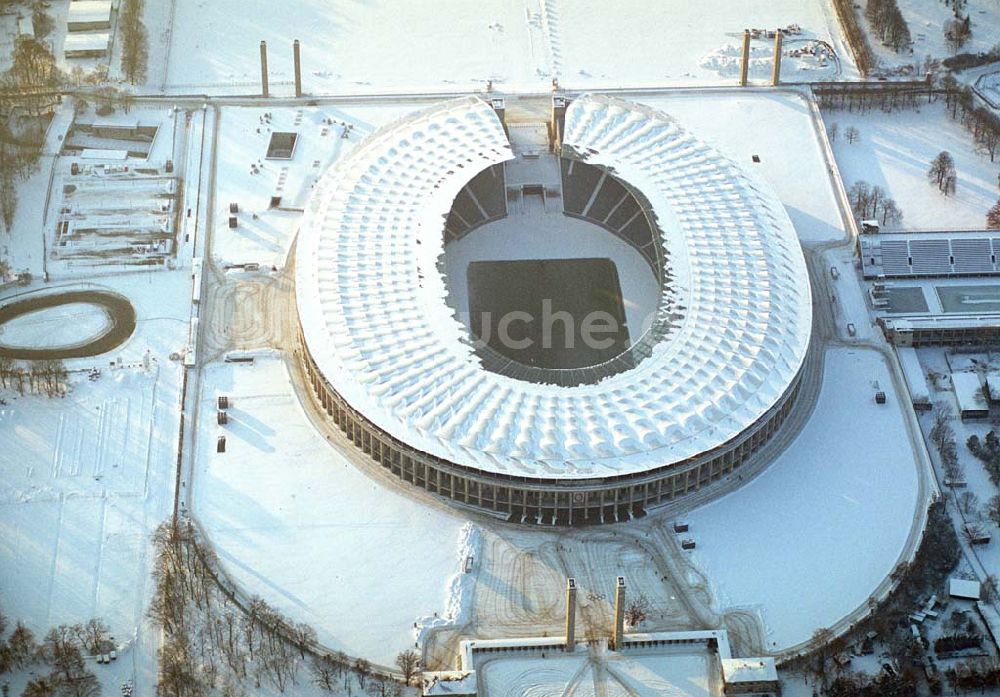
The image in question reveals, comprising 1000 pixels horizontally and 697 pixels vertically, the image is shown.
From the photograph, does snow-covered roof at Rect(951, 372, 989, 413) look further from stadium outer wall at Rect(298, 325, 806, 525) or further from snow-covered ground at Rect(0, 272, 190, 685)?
snow-covered ground at Rect(0, 272, 190, 685)

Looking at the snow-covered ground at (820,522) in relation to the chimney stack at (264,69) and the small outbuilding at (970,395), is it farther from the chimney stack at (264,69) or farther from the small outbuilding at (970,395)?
the chimney stack at (264,69)

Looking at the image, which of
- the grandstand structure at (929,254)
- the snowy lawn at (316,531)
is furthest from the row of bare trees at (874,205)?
the snowy lawn at (316,531)

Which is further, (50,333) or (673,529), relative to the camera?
(50,333)

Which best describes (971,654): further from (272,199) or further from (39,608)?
(272,199)

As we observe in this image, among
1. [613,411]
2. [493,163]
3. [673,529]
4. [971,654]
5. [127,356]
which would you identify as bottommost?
[971,654]

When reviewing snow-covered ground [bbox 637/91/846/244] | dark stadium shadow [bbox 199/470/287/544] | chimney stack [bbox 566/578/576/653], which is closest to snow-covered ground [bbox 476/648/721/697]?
chimney stack [bbox 566/578/576/653]

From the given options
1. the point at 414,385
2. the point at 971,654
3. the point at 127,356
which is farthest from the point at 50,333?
the point at 971,654

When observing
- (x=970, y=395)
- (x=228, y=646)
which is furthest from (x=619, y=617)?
(x=970, y=395)
